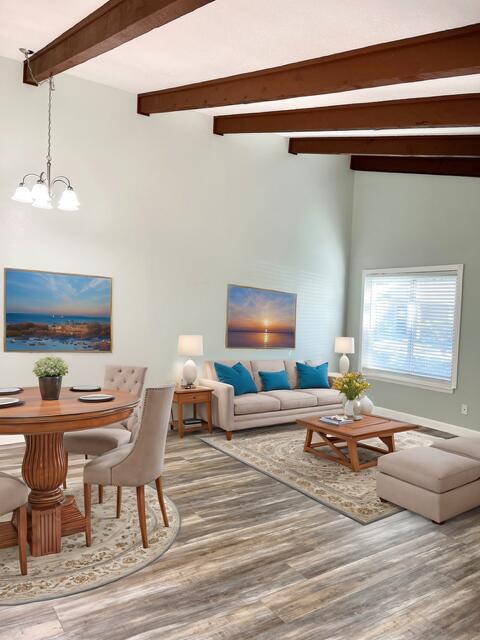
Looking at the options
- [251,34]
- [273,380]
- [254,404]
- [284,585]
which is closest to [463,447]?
[284,585]

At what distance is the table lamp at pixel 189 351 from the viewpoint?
18.7 ft

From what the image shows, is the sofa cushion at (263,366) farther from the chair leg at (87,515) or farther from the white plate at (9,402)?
the white plate at (9,402)

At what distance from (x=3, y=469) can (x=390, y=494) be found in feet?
10.9

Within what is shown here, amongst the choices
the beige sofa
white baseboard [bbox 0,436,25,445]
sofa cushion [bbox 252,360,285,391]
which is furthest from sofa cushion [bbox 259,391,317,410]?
white baseboard [bbox 0,436,25,445]

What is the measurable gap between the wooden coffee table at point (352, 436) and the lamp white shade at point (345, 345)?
197 centimetres

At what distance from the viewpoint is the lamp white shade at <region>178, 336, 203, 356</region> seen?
568 cm

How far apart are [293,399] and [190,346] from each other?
4.87ft

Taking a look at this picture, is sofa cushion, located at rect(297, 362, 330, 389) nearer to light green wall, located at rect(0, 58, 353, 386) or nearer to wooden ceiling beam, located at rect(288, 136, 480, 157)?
light green wall, located at rect(0, 58, 353, 386)

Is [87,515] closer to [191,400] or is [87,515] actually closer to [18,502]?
[18,502]

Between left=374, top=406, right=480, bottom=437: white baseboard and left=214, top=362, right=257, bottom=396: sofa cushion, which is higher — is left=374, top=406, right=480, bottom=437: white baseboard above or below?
below

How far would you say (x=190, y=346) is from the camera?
570 centimetres

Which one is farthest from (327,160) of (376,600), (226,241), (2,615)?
(2,615)

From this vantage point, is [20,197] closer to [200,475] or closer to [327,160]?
[200,475]

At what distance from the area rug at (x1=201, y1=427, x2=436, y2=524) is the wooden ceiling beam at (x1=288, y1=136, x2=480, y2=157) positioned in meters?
3.37
